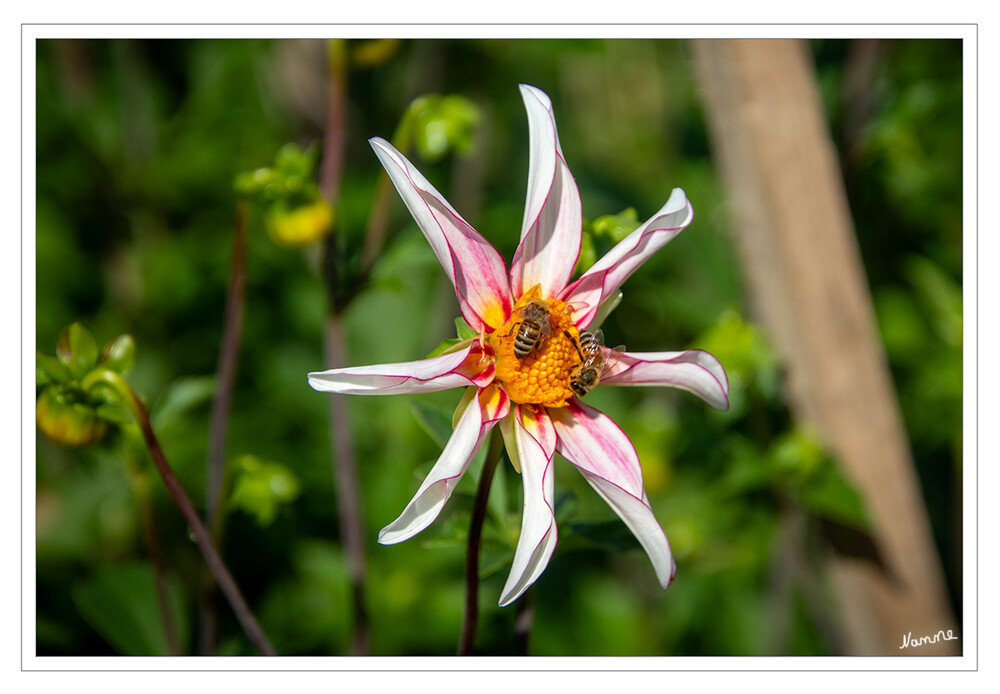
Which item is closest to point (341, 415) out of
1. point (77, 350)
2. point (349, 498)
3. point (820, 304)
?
point (349, 498)

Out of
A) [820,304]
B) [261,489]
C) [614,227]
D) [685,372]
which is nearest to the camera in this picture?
[685,372]

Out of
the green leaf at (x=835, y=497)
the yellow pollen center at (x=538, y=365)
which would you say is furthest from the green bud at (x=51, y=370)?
the green leaf at (x=835, y=497)

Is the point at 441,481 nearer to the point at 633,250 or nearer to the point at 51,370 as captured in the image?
the point at 633,250

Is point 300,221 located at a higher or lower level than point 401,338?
higher

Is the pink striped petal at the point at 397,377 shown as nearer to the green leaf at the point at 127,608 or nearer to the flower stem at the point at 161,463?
the flower stem at the point at 161,463

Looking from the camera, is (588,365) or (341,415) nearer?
(588,365)

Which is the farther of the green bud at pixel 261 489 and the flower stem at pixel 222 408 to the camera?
the flower stem at pixel 222 408
